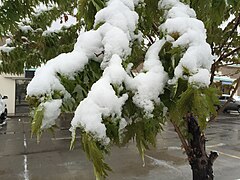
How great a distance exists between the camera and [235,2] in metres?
1.24

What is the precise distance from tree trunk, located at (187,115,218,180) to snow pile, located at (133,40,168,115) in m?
1.16

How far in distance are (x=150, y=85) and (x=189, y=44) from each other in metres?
0.19

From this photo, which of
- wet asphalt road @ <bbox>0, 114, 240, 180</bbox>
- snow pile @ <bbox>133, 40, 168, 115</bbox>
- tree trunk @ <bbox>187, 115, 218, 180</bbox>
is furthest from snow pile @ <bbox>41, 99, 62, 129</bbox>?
wet asphalt road @ <bbox>0, 114, 240, 180</bbox>

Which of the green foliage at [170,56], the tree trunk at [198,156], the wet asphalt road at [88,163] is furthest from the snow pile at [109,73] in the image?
the wet asphalt road at [88,163]

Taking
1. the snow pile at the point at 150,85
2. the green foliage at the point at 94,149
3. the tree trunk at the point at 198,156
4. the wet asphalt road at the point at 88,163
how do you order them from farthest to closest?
the wet asphalt road at the point at 88,163
the tree trunk at the point at 198,156
the snow pile at the point at 150,85
the green foliage at the point at 94,149

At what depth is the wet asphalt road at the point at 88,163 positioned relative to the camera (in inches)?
229

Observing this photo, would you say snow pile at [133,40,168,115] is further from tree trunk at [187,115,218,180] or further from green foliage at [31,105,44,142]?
tree trunk at [187,115,218,180]

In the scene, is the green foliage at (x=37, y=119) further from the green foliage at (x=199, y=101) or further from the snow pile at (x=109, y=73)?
the green foliage at (x=199, y=101)

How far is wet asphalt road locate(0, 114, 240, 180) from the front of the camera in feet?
19.1

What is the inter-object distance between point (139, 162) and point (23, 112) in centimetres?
1247

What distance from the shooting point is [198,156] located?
79.1 inches

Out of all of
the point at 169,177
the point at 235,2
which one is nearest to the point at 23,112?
the point at 169,177

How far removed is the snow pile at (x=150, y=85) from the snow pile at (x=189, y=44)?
5 centimetres

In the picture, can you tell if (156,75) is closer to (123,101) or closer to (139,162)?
(123,101)
